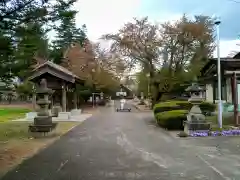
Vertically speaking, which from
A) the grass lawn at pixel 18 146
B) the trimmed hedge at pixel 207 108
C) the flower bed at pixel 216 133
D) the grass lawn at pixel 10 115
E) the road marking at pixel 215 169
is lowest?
the road marking at pixel 215 169

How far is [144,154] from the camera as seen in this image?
1097 cm

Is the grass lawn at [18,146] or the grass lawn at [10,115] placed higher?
the grass lawn at [10,115]

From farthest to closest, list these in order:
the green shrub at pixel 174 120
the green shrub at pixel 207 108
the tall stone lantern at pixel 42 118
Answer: the green shrub at pixel 207 108
the green shrub at pixel 174 120
the tall stone lantern at pixel 42 118

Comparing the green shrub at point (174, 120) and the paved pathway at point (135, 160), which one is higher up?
the green shrub at point (174, 120)

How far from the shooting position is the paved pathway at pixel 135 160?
7973mm

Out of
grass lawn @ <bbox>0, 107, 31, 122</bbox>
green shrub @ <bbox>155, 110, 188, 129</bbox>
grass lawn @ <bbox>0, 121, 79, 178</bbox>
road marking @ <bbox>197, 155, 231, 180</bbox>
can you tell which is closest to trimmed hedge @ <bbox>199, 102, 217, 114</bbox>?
green shrub @ <bbox>155, 110, 188, 129</bbox>

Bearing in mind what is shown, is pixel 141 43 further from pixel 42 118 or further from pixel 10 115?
pixel 42 118

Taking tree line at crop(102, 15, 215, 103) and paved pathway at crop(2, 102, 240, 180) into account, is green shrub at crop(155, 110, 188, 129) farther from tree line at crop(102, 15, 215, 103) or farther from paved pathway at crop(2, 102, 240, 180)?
tree line at crop(102, 15, 215, 103)

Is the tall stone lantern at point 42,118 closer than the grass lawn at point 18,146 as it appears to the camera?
No

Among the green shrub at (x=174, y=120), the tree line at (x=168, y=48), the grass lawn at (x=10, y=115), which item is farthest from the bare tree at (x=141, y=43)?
the green shrub at (x=174, y=120)

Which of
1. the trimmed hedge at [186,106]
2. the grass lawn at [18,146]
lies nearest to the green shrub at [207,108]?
the trimmed hedge at [186,106]

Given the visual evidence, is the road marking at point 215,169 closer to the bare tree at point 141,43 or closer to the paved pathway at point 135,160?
the paved pathway at point 135,160

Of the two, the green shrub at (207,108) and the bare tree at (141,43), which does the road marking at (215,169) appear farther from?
the bare tree at (141,43)

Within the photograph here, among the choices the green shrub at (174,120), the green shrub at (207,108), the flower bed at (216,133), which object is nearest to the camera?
the flower bed at (216,133)
